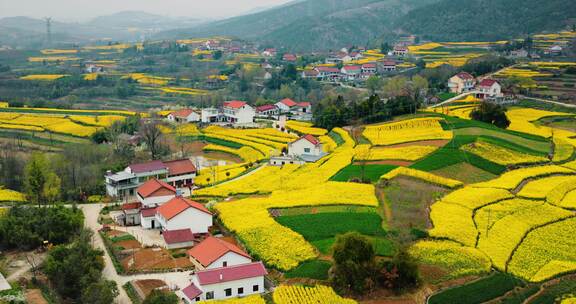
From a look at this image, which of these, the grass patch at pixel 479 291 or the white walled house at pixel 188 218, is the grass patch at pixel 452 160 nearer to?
the grass patch at pixel 479 291

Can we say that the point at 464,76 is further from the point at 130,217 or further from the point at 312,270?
the point at 312,270

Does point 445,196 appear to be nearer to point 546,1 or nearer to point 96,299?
point 96,299

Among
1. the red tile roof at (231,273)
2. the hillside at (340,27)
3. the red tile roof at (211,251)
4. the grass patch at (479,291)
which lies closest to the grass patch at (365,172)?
the red tile roof at (211,251)

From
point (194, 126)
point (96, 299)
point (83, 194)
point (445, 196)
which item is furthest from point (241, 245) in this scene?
point (194, 126)

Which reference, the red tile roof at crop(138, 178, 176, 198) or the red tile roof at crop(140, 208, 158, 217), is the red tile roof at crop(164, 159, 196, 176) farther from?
the red tile roof at crop(140, 208, 158, 217)

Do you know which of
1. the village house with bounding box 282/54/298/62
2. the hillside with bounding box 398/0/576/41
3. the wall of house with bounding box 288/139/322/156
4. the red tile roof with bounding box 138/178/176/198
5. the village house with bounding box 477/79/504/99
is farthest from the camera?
the village house with bounding box 282/54/298/62

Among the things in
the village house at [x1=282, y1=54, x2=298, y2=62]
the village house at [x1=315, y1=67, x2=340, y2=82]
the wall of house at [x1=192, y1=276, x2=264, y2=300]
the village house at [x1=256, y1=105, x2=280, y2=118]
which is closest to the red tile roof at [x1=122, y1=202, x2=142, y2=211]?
the wall of house at [x1=192, y1=276, x2=264, y2=300]

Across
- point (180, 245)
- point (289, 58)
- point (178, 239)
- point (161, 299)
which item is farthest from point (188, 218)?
point (289, 58)
